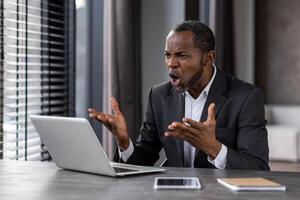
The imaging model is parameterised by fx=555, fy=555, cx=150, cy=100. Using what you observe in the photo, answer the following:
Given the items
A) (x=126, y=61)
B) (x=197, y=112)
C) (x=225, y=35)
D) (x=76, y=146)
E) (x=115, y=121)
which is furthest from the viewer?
(x=225, y=35)

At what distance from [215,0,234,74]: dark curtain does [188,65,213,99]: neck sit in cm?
224

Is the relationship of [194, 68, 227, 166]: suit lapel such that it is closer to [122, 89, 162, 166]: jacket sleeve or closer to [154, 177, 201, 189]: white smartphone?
[122, 89, 162, 166]: jacket sleeve

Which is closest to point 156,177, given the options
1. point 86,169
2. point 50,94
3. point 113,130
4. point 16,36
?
point 86,169

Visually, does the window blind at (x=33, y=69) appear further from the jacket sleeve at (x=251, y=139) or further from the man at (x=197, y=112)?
the jacket sleeve at (x=251, y=139)

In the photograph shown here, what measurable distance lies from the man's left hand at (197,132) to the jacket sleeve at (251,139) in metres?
0.12

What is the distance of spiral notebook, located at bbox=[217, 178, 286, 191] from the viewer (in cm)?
135

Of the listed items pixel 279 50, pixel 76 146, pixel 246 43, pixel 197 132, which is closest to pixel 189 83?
pixel 197 132

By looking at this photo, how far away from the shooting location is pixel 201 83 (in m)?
2.11

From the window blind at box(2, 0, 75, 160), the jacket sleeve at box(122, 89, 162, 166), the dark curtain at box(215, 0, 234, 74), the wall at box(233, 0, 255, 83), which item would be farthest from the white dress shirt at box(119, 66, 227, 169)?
the wall at box(233, 0, 255, 83)

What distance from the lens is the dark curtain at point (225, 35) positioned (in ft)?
14.5

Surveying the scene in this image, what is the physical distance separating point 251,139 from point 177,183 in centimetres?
58

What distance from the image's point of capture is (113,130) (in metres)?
1.86

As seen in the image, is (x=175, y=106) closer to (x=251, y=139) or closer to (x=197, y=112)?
(x=197, y=112)

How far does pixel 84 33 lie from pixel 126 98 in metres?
0.42
